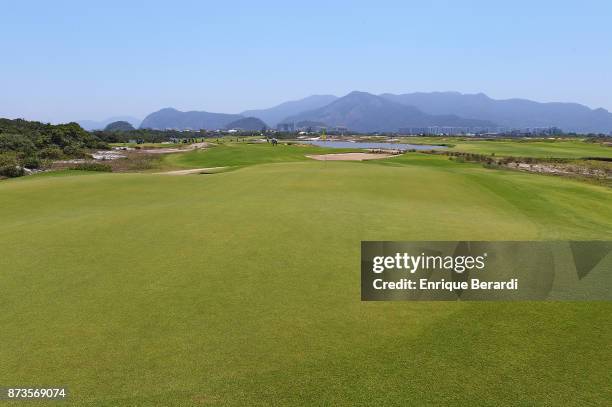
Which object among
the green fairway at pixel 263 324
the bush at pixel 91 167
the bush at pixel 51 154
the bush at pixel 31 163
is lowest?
the green fairway at pixel 263 324

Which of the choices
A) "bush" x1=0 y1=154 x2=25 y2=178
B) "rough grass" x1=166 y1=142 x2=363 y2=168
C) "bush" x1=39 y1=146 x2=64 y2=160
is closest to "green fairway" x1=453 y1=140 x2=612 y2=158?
"rough grass" x1=166 y1=142 x2=363 y2=168

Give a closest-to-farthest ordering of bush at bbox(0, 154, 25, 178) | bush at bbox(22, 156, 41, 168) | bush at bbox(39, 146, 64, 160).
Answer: bush at bbox(0, 154, 25, 178), bush at bbox(22, 156, 41, 168), bush at bbox(39, 146, 64, 160)

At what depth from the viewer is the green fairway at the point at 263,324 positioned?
700 centimetres

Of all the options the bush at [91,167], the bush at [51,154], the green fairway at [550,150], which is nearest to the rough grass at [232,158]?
the bush at [91,167]

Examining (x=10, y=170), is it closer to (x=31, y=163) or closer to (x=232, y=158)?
(x=31, y=163)

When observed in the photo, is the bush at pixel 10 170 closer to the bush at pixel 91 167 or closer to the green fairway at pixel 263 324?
the bush at pixel 91 167

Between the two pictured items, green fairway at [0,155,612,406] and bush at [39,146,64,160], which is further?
bush at [39,146,64,160]

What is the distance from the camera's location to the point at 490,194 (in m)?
29.8

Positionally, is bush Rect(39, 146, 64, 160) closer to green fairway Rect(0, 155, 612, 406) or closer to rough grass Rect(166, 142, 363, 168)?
rough grass Rect(166, 142, 363, 168)

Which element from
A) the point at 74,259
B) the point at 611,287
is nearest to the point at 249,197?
the point at 74,259

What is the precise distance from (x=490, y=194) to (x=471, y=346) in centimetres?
2448

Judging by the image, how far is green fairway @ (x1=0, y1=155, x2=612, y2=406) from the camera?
700 centimetres

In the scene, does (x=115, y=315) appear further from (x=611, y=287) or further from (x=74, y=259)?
(x=611, y=287)

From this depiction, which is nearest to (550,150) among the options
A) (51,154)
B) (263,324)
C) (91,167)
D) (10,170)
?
(91,167)
